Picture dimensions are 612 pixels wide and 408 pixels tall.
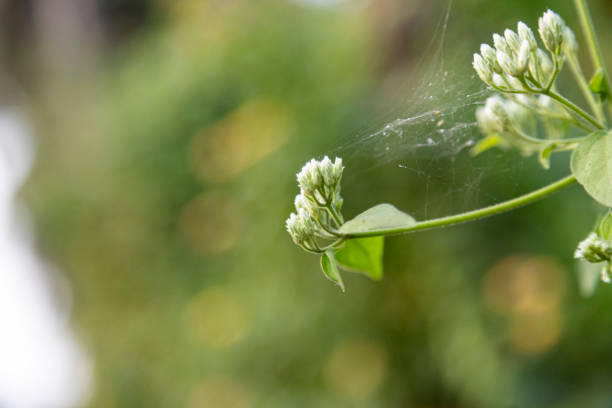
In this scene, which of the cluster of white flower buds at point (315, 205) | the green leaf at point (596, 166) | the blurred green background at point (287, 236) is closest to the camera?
the green leaf at point (596, 166)

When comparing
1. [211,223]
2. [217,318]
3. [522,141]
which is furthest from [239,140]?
[522,141]

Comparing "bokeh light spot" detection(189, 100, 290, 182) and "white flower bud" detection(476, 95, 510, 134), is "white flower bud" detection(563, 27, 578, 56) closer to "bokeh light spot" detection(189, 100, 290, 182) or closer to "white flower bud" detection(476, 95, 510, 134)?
"white flower bud" detection(476, 95, 510, 134)

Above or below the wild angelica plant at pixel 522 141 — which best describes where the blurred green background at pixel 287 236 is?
above

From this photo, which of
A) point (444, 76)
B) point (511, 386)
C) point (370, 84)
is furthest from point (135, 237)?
point (444, 76)

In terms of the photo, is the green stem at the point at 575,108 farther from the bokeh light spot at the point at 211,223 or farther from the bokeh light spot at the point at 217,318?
the bokeh light spot at the point at 211,223

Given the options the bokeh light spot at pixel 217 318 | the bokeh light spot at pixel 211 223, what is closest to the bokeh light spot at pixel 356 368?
the bokeh light spot at pixel 217 318

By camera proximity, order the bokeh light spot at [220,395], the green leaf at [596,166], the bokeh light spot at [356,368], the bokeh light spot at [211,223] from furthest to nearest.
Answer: the bokeh light spot at [211,223]
the bokeh light spot at [220,395]
the bokeh light spot at [356,368]
the green leaf at [596,166]

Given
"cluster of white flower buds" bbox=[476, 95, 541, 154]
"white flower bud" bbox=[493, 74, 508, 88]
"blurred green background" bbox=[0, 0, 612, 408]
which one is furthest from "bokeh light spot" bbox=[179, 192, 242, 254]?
"white flower bud" bbox=[493, 74, 508, 88]

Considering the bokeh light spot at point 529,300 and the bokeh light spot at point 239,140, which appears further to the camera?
the bokeh light spot at point 239,140

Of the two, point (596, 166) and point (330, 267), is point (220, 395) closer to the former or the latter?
point (330, 267)
